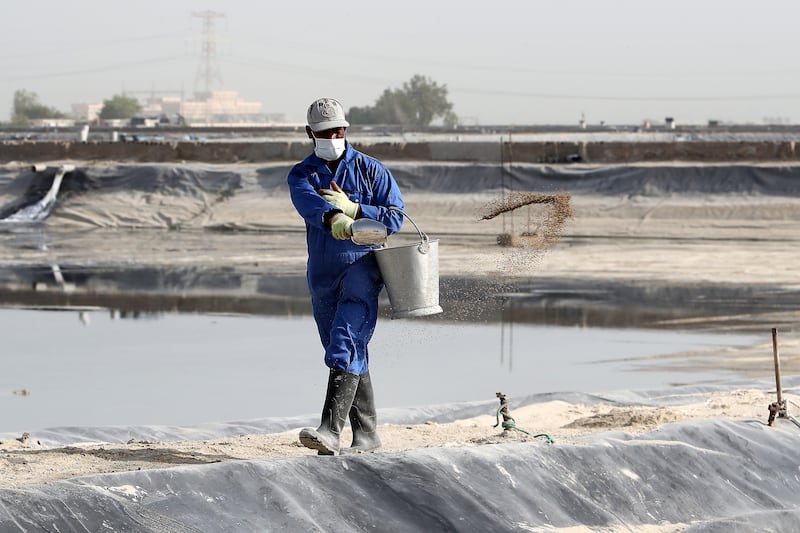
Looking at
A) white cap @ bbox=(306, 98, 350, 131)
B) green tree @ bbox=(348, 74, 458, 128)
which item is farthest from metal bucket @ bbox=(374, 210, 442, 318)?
green tree @ bbox=(348, 74, 458, 128)

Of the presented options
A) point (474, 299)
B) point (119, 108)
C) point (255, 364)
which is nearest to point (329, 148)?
point (255, 364)

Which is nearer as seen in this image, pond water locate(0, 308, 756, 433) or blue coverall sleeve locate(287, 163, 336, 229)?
blue coverall sleeve locate(287, 163, 336, 229)

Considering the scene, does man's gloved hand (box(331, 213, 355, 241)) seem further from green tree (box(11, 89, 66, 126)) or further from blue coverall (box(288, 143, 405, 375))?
green tree (box(11, 89, 66, 126))

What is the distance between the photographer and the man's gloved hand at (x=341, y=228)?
603 cm

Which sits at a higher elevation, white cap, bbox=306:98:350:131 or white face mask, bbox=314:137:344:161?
white cap, bbox=306:98:350:131

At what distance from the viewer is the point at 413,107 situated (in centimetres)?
10169

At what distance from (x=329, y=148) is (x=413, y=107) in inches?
3781

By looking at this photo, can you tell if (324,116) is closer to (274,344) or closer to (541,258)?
(274,344)

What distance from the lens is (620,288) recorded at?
16.8 meters

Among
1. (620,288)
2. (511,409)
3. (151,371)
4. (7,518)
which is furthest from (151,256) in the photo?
(7,518)

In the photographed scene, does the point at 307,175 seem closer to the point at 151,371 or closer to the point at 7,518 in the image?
the point at 7,518

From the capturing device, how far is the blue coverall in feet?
20.1

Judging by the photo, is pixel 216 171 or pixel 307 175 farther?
pixel 216 171

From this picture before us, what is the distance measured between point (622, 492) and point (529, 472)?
0.45 metres
